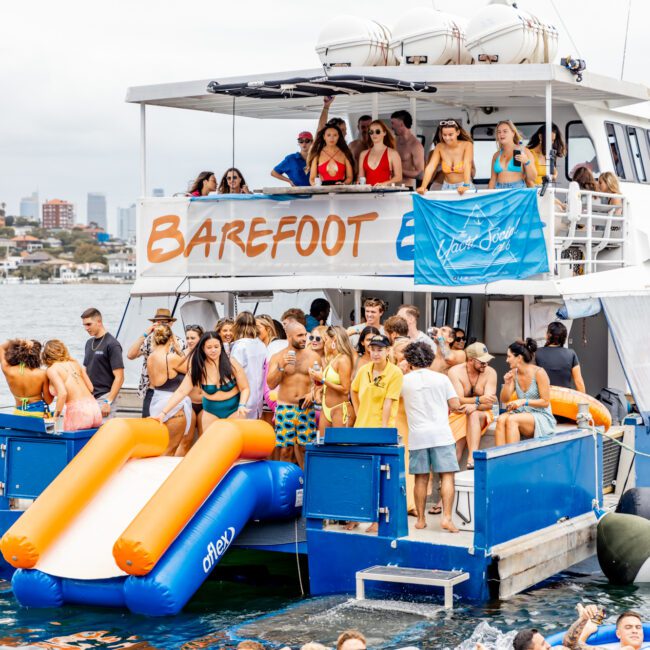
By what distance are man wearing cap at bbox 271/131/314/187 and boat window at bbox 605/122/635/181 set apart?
3811 millimetres

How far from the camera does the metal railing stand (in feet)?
44.6

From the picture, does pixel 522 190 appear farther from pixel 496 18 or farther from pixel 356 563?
pixel 356 563

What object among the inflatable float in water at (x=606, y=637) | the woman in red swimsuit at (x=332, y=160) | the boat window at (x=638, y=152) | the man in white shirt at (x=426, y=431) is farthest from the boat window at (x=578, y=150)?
the inflatable float in water at (x=606, y=637)

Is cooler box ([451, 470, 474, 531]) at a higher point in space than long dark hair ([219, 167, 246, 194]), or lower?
lower

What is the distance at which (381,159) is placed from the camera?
47.1 feet

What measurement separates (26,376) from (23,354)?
0.22 m

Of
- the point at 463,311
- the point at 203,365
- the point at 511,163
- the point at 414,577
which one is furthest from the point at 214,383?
the point at 463,311

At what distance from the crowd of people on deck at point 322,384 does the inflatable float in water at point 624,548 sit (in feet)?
3.53

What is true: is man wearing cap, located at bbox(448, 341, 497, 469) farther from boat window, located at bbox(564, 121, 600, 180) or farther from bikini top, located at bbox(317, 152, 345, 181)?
boat window, located at bbox(564, 121, 600, 180)

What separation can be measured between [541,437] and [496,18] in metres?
5.54

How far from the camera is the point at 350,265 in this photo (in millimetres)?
14305

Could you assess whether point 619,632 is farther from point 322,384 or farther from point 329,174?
point 329,174

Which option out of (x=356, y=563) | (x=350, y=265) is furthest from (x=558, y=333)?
(x=356, y=563)

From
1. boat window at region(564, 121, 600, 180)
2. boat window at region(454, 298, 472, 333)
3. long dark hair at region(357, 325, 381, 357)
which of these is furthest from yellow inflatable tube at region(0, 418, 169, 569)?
boat window at region(564, 121, 600, 180)
